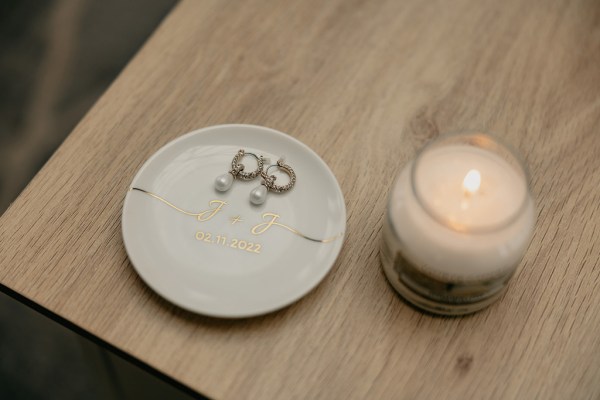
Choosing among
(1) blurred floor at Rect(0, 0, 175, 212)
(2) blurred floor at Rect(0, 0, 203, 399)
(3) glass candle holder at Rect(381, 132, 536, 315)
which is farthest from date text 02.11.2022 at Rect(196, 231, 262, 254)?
(1) blurred floor at Rect(0, 0, 175, 212)

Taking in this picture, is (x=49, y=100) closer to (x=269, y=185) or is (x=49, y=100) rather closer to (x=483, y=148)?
(x=269, y=185)

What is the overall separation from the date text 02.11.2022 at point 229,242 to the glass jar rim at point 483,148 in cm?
15

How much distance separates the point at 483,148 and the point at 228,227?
212 mm

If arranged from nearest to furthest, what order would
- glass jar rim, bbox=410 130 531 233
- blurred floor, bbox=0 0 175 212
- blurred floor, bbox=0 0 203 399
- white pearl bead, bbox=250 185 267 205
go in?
glass jar rim, bbox=410 130 531 233, white pearl bead, bbox=250 185 267 205, blurred floor, bbox=0 0 203 399, blurred floor, bbox=0 0 175 212

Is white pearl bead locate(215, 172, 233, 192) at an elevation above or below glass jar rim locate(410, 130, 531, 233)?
below

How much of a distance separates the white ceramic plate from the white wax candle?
0.08 m

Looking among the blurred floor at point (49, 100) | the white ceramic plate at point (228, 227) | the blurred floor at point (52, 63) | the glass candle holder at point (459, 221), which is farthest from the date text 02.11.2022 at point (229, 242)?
the blurred floor at point (52, 63)

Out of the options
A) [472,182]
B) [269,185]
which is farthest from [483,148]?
[269,185]

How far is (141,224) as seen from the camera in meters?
0.50

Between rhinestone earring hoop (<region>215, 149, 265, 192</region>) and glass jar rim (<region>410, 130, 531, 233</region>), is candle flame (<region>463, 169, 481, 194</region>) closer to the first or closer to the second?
glass jar rim (<region>410, 130, 531, 233</region>)

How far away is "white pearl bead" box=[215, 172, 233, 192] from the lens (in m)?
0.52

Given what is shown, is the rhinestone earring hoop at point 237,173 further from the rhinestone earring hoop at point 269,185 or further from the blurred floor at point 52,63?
the blurred floor at point 52,63

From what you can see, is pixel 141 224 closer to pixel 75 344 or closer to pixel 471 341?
pixel 471 341

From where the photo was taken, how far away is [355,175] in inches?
22.0
